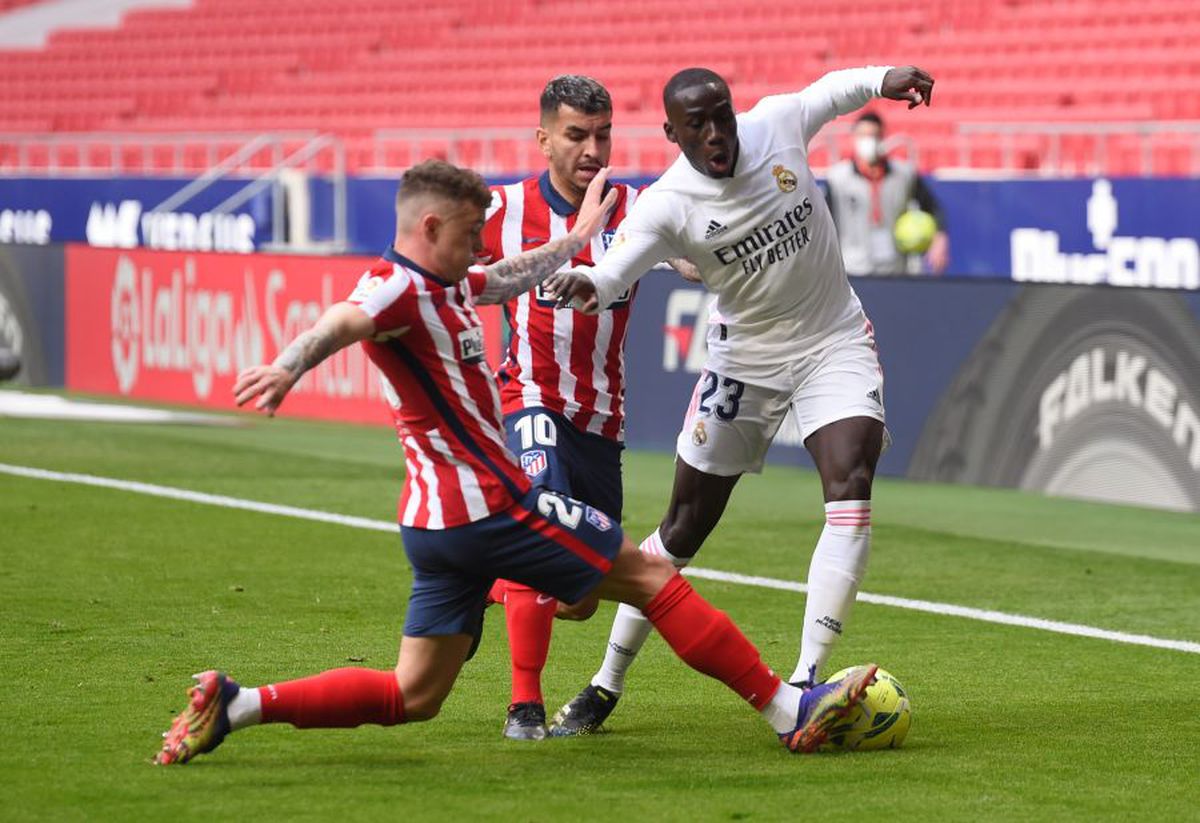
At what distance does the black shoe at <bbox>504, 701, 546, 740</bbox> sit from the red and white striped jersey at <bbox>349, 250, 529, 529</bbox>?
912mm

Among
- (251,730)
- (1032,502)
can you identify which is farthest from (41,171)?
(251,730)

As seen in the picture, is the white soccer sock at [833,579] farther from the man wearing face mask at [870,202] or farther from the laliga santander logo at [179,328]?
the laliga santander logo at [179,328]

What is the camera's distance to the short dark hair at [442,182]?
559cm

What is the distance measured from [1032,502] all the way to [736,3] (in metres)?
16.5

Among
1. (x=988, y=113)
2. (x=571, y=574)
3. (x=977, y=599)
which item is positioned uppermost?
(x=988, y=113)

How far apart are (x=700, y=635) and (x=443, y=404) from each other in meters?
0.94

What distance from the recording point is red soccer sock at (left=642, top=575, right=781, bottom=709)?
5809mm

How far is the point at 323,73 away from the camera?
32625 mm

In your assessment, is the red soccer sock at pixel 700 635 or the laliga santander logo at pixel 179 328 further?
the laliga santander logo at pixel 179 328

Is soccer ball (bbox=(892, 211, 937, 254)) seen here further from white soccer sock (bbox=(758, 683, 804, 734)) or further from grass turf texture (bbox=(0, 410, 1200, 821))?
white soccer sock (bbox=(758, 683, 804, 734))

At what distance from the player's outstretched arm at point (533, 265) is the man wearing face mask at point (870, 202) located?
31.5 ft

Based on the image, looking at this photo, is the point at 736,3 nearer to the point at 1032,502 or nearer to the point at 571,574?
the point at 1032,502

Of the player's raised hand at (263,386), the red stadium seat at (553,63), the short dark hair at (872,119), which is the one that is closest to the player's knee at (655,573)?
the player's raised hand at (263,386)

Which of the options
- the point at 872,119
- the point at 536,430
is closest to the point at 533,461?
the point at 536,430
